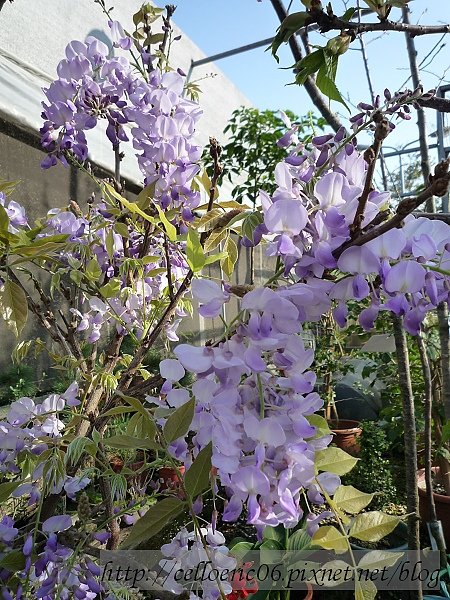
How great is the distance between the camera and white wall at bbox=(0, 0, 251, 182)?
2326 mm

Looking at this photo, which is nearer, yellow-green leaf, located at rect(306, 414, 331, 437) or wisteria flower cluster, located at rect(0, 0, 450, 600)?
wisteria flower cluster, located at rect(0, 0, 450, 600)

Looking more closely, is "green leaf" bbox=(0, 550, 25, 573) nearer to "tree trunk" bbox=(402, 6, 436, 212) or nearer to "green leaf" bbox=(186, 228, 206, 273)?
"green leaf" bbox=(186, 228, 206, 273)

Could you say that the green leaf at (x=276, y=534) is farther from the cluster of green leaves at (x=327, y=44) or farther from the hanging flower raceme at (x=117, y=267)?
the cluster of green leaves at (x=327, y=44)

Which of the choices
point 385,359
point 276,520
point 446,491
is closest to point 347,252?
point 276,520

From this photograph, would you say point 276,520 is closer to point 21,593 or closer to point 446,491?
point 21,593

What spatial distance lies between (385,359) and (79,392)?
1.94 meters

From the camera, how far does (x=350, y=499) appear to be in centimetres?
49

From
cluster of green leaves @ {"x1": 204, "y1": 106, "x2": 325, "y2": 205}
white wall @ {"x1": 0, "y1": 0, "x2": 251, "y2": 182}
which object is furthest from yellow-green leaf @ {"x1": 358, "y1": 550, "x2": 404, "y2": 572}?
cluster of green leaves @ {"x1": 204, "y1": 106, "x2": 325, "y2": 205}

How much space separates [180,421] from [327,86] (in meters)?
0.33

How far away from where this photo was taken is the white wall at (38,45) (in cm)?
233

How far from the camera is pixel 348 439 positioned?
2.75 m

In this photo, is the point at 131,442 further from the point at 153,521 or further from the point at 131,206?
the point at 131,206

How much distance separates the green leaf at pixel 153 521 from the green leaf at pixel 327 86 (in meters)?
0.38

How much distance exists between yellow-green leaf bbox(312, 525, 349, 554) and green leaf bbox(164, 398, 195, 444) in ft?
0.62
